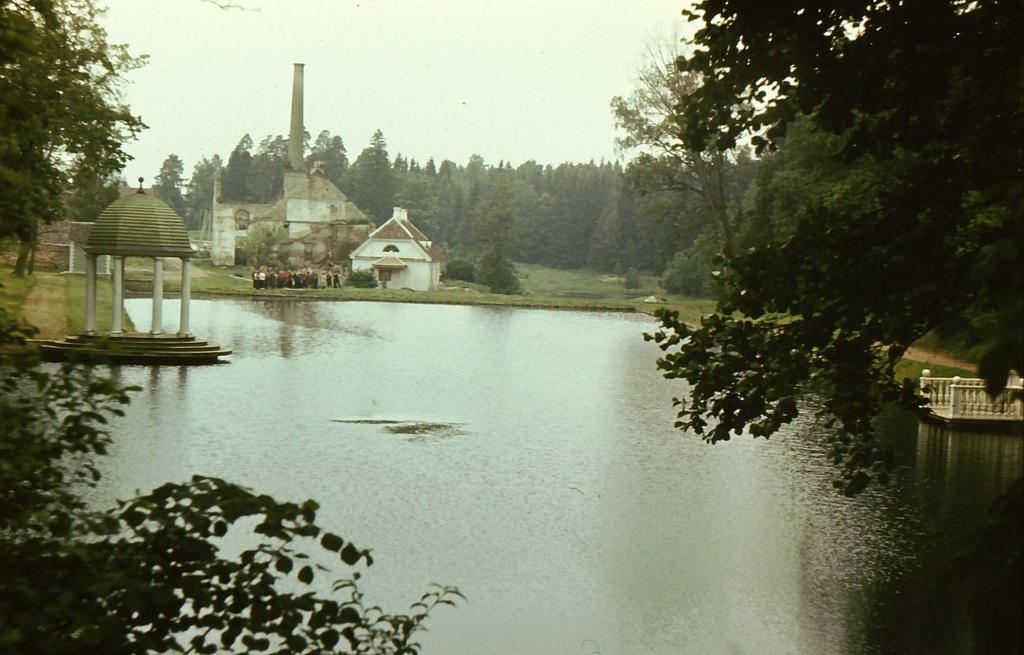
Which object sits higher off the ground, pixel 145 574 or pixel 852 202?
pixel 852 202

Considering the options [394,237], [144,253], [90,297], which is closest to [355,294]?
[394,237]

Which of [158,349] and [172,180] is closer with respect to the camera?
[158,349]

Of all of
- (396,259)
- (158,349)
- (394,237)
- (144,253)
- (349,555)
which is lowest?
(158,349)

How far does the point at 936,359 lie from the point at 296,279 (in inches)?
2166

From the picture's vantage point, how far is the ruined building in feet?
322

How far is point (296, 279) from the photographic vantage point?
3268 inches

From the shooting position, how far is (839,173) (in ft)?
150

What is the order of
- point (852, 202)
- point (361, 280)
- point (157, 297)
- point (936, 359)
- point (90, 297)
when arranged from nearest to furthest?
point (852, 202) < point (90, 297) < point (157, 297) < point (936, 359) < point (361, 280)

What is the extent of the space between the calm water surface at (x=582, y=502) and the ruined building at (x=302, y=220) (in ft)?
216

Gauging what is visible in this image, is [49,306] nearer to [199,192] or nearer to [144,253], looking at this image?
[144,253]

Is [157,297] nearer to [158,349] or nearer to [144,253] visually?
[144,253]

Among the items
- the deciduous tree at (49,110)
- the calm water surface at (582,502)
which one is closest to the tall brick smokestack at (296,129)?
the deciduous tree at (49,110)

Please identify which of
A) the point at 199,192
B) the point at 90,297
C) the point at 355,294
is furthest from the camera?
the point at 199,192

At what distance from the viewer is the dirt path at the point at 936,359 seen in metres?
35.1
